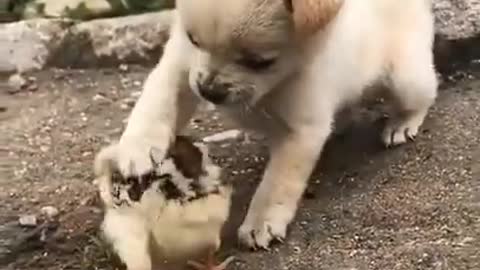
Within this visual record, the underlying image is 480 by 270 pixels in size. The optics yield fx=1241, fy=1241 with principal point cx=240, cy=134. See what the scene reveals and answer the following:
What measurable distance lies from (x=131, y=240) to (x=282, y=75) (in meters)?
0.44

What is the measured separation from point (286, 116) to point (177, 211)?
0.41 m

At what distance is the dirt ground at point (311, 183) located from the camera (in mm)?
2236

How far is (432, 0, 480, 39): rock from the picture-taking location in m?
2.95

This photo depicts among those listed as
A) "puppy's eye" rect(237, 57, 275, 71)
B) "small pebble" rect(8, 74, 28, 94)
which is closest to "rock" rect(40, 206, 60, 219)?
"puppy's eye" rect(237, 57, 275, 71)

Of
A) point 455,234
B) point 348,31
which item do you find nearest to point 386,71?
point 348,31

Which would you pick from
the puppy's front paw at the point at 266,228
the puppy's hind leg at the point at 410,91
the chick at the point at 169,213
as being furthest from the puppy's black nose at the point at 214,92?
the puppy's hind leg at the point at 410,91

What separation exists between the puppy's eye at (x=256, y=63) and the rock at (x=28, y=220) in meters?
0.51

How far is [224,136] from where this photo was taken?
8.78 ft

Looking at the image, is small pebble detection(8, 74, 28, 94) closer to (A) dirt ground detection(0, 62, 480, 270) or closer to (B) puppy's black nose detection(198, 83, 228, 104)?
(A) dirt ground detection(0, 62, 480, 270)

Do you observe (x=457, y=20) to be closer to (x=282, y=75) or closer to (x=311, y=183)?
(x=311, y=183)

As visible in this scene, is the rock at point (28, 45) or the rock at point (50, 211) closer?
the rock at point (50, 211)

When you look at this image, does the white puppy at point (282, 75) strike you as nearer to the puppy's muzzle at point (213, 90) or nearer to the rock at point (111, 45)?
the puppy's muzzle at point (213, 90)

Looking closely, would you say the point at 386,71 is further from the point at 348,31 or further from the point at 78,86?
the point at 78,86

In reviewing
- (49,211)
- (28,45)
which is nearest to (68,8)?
(28,45)
